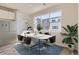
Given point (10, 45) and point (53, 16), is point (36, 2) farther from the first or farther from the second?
point (10, 45)

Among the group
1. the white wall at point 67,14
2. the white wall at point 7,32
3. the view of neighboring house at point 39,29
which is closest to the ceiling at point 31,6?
the view of neighboring house at point 39,29

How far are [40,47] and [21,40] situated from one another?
364mm

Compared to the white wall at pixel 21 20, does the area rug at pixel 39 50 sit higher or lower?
lower

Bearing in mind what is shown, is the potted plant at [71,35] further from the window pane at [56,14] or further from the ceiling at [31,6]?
the ceiling at [31,6]

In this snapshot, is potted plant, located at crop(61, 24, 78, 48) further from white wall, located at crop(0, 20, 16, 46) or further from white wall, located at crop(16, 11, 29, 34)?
white wall, located at crop(0, 20, 16, 46)

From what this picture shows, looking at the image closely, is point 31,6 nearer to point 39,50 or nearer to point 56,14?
point 56,14

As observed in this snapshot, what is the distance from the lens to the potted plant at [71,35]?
187 centimetres

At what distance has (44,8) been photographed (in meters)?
1.93

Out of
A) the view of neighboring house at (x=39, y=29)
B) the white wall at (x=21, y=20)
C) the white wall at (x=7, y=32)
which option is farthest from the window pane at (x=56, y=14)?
the white wall at (x=7, y=32)

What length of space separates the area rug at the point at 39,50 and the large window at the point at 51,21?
324 millimetres

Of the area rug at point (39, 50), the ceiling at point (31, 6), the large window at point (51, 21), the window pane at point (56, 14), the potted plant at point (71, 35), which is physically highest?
the ceiling at point (31, 6)

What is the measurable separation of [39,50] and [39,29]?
379mm

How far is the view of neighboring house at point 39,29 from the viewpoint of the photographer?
188cm

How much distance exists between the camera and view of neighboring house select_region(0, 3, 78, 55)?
188 centimetres
